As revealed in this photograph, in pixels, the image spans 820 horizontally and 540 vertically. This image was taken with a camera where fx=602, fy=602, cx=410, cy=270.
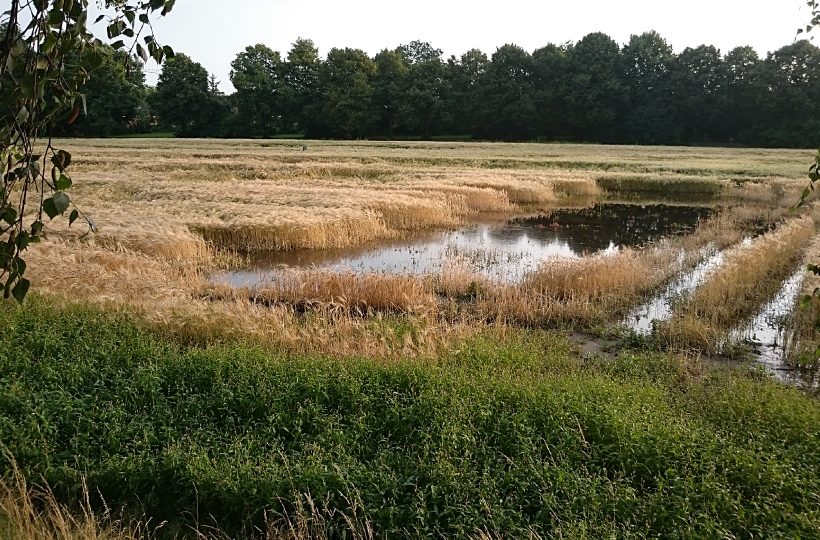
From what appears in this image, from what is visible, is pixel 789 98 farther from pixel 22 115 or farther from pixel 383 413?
pixel 22 115

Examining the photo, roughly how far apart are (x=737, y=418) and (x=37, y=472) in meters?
7.46

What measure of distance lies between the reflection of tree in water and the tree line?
5463cm

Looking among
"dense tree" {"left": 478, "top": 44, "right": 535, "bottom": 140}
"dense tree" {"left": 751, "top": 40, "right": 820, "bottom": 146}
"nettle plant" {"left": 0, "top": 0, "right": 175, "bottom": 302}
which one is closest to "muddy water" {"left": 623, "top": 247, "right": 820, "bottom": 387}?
"nettle plant" {"left": 0, "top": 0, "right": 175, "bottom": 302}

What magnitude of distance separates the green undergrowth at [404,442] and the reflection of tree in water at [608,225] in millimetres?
15134

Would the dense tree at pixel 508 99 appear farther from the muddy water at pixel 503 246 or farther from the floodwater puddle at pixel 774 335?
the floodwater puddle at pixel 774 335

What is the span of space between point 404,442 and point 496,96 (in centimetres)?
8818

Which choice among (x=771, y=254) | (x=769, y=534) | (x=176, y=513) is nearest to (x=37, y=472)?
(x=176, y=513)

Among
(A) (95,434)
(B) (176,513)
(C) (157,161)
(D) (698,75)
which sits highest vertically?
(D) (698,75)

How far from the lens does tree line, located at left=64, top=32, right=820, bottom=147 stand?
7894cm

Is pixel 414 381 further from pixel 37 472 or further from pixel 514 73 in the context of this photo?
pixel 514 73

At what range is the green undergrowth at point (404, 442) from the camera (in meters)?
5.33

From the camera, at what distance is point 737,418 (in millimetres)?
6988

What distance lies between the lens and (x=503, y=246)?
2128cm

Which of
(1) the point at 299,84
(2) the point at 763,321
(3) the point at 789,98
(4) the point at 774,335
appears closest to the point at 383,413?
(4) the point at 774,335
